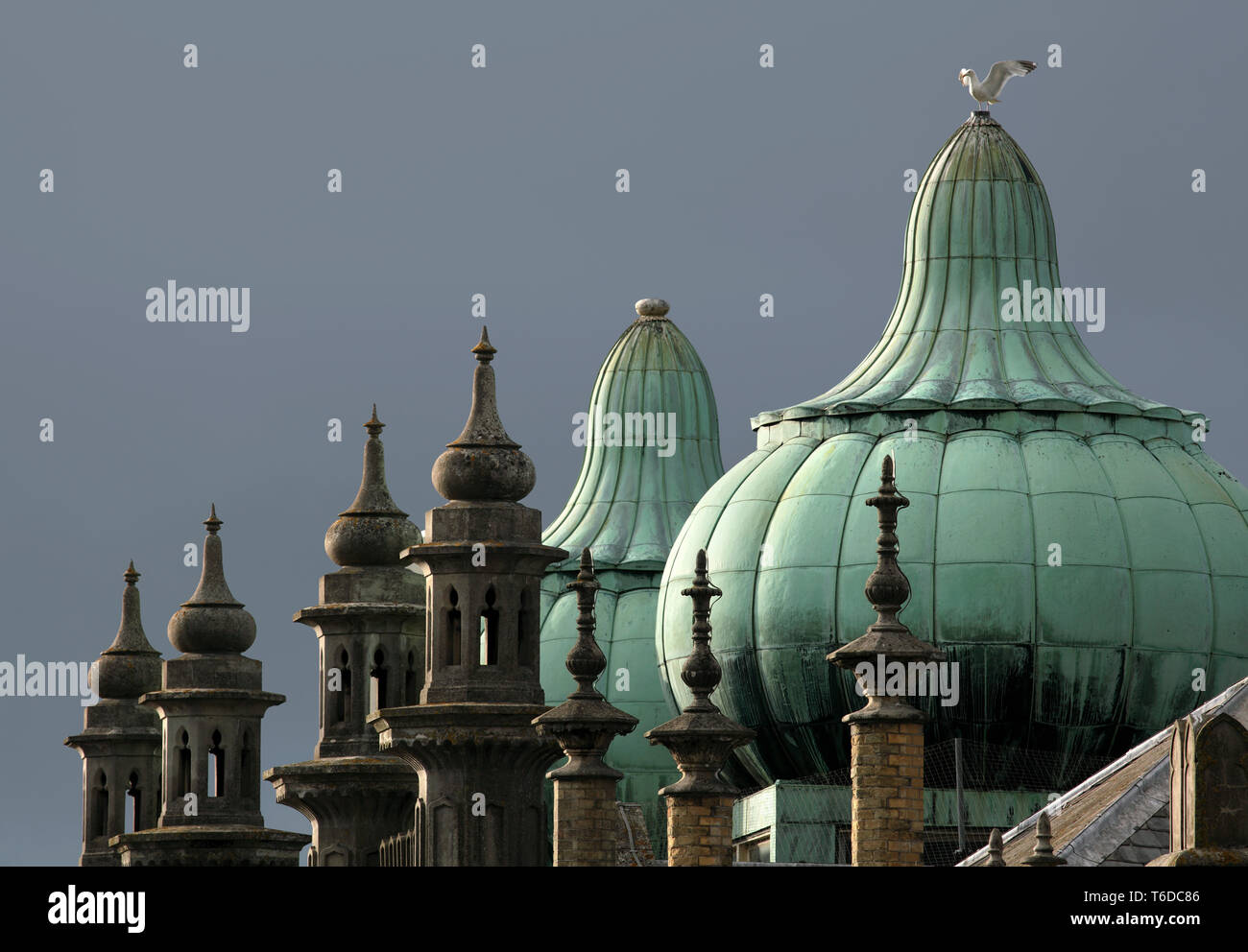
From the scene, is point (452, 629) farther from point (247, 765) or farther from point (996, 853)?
point (996, 853)

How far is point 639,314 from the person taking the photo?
7512 cm

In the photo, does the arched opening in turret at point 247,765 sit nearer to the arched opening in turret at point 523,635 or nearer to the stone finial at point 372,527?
the stone finial at point 372,527

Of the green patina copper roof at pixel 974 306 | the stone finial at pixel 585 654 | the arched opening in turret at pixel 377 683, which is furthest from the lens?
the arched opening in turret at pixel 377 683

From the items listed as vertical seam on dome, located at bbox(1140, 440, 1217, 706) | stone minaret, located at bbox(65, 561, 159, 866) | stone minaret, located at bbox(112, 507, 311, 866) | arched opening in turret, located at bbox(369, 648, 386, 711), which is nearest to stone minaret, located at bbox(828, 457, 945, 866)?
vertical seam on dome, located at bbox(1140, 440, 1217, 706)

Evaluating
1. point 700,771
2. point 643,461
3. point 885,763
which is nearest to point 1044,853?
point 885,763

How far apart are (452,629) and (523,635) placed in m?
1.12

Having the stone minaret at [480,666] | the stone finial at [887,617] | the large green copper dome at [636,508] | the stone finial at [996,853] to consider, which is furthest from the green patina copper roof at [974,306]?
the stone finial at [996,853]

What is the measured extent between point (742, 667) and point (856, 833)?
14.6 metres

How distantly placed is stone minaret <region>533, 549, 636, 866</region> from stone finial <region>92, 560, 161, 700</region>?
101ft

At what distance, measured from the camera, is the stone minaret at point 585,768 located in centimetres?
5506

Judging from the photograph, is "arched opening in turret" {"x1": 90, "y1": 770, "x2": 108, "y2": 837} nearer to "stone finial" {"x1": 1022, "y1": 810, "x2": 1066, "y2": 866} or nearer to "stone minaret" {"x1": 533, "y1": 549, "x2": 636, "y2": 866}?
"stone minaret" {"x1": 533, "y1": 549, "x2": 636, "y2": 866}

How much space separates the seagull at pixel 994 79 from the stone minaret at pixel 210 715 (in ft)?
63.8
